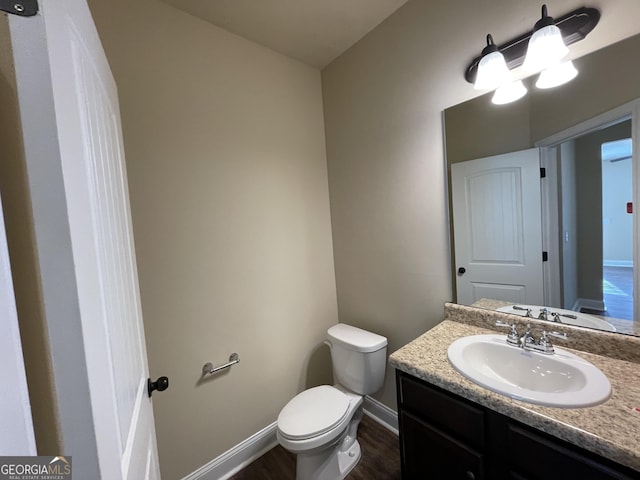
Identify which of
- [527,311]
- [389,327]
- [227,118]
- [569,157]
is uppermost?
[227,118]

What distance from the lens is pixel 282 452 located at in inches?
67.1

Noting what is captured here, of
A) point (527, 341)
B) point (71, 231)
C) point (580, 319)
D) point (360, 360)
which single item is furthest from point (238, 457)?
point (580, 319)

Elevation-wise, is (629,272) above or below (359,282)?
above

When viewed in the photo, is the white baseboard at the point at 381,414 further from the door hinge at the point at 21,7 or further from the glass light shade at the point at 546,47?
the door hinge at the point at 21,7

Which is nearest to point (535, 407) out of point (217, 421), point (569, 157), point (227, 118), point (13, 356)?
point (569, 157)

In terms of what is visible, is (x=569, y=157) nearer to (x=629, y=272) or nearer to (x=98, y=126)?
(x=629, y=272)

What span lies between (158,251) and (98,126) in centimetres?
81

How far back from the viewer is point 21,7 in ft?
1.16

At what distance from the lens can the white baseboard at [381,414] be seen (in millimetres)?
1768

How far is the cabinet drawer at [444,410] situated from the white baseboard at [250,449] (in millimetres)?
868

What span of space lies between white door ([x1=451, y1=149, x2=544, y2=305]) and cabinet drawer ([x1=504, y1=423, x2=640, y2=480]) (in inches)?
25.5

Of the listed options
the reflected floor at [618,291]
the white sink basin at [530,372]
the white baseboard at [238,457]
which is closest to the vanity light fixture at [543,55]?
the reflected floor at [618,291]

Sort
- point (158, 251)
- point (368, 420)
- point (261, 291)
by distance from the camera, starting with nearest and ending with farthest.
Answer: point (158, 251) → point (261, 291) → point (368, 420)

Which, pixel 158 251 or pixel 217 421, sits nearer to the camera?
pixel 158 251
